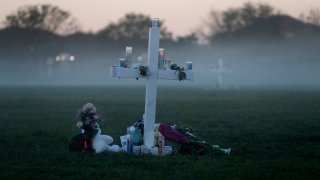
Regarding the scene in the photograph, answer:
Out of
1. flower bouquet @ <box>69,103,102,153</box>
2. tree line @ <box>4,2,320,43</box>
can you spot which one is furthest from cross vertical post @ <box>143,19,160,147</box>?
tree line @ <box>4,2,320,43</box>

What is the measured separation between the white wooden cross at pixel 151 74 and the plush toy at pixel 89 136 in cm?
76

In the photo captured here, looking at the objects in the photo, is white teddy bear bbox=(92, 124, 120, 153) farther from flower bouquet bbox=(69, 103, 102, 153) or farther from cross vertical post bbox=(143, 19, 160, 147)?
cross vertical post bbox=(143, 19, 160, 147)

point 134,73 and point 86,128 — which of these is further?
point 134,73

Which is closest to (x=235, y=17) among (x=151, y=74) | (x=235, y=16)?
(x=235, y=16)

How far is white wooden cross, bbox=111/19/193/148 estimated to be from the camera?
13.5m

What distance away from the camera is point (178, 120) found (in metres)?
24.0

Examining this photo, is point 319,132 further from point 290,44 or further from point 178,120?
point 290,44

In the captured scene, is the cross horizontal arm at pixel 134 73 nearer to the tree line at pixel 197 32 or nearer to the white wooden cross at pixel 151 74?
the white wooden cross at pixel 151 74

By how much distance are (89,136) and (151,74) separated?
64.8 inches

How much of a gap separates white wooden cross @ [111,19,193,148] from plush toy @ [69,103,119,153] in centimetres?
76

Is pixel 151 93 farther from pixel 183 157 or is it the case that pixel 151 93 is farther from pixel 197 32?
pixel 197 32

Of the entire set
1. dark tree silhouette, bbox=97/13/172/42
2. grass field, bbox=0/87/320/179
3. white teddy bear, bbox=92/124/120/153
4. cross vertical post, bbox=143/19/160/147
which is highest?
dark tree silhouette, bbox=97/13/172/42

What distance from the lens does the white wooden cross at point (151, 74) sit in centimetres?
1347

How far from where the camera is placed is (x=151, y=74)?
13711 millimetres
